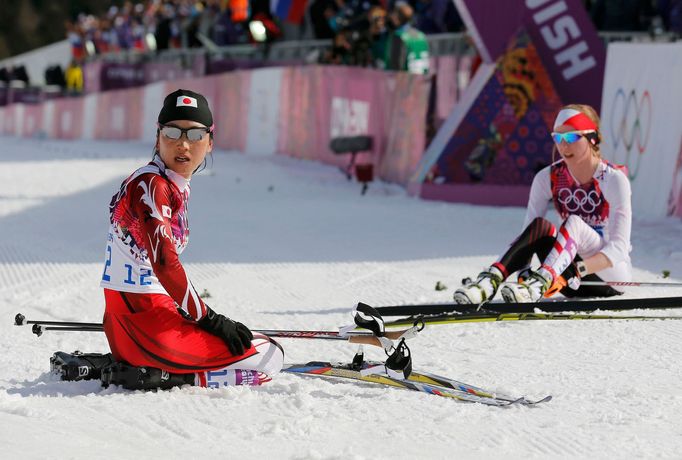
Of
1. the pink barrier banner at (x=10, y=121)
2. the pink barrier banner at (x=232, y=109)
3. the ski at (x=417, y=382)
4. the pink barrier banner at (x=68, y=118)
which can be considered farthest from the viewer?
the pink barrier banner at (x=10, y=121)

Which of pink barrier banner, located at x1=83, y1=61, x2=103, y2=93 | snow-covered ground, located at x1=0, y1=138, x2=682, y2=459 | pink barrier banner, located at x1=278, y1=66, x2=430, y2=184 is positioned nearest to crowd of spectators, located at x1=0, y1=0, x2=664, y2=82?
pink barrier banner, located at x1=278, y1=66, x2=430, y2=184

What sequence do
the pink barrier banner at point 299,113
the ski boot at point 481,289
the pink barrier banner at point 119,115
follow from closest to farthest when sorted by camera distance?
the ski boot at point 481,289
the pink barrier banner at point 299,113
the pink barrier banner at point 119,115

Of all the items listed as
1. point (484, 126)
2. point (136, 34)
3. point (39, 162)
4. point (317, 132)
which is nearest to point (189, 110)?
point (484, 126)

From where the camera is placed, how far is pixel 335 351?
19.7 feet

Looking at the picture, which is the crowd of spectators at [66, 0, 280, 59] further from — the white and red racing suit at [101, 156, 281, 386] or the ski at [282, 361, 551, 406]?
the white and red racing suit at [101, 156, 281, 386]

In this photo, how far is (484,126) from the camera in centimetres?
1251

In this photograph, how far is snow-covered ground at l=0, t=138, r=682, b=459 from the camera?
4219 mm

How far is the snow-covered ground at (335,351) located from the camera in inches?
166

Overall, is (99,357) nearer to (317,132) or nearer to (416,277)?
(416,277)

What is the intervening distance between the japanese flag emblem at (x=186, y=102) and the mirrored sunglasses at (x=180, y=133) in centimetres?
11

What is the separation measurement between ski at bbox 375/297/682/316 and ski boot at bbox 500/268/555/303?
0.10 metres

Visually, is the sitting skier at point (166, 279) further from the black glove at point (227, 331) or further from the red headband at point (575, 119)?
the red headband at point (575, 119)

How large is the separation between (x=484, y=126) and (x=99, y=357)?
8.10 meters

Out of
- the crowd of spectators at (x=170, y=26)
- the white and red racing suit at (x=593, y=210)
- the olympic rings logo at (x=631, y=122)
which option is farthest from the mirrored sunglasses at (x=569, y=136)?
the crowd of spectators at (x=170, y=26)
